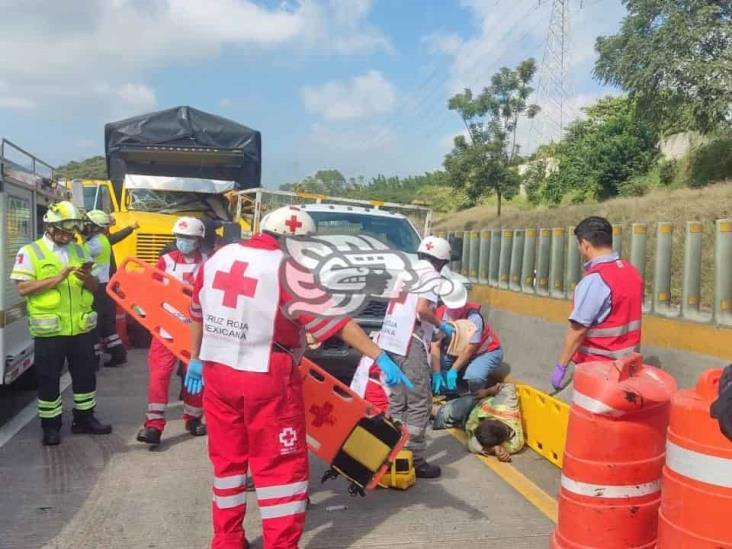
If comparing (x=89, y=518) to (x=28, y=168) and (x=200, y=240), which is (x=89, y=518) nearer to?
(x=200, y=240)

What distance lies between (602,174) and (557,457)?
27.2 metres

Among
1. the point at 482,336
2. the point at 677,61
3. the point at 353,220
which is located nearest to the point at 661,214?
the point at 677,61

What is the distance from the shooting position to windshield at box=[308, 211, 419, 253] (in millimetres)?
9320

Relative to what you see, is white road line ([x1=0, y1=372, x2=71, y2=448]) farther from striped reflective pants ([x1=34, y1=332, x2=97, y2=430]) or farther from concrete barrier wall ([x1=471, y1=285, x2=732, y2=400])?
concrete barrier wall ([x1=471, y1=285, x2=732, y2=400])

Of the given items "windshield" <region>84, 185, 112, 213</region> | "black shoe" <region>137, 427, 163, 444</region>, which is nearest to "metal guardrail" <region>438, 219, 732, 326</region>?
"black shoe" <region>137, 427, 163, 444</region>

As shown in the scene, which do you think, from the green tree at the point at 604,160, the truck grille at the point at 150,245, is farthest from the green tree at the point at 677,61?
the truck grille at the point at 150,245

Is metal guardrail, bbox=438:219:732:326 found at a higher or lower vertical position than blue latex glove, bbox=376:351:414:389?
higher

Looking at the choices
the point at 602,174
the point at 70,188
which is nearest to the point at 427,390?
the point at 70,188

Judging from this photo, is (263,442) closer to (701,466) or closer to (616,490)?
(616,490)

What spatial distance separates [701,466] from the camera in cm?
281

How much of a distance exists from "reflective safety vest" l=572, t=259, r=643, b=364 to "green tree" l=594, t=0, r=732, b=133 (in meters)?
17.8

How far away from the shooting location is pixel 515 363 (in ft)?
25.6

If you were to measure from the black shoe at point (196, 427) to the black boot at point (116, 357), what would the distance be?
3763mm

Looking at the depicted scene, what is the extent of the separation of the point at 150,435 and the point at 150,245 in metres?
6.27
